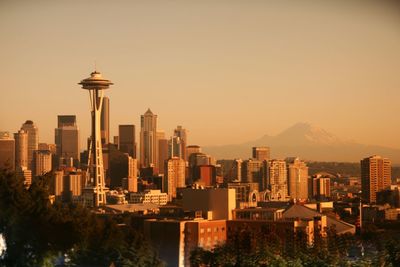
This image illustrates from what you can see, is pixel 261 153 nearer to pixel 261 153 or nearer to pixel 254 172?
pixel 261 153

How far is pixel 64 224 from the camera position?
5.22 metres

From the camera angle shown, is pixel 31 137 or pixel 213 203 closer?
pixel 213 203

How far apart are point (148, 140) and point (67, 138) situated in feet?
3.96

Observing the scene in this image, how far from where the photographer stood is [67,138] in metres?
11.4

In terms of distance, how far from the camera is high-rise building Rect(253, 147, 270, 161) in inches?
429

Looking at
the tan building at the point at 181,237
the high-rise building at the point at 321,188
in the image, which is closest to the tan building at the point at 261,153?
the high-rise building at the point at 321,188

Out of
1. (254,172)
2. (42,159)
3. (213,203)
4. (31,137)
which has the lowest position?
(213,203)

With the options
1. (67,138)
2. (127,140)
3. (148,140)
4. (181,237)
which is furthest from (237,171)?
(181,237)

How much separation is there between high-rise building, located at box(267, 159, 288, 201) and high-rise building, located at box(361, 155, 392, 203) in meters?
1.37

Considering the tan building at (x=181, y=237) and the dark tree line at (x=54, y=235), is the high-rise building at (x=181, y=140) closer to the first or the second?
the tan building at (x=181, y=237)

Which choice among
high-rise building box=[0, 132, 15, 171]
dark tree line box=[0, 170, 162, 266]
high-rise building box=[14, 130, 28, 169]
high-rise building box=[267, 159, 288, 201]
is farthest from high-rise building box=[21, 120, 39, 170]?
high-rise building box=[267, 159, 288, 201]

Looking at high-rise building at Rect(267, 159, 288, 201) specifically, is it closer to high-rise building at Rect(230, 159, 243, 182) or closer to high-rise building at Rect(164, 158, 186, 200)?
high-rise building at Rect(230, 159, 243, 182)

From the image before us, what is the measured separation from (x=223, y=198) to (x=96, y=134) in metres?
8.35

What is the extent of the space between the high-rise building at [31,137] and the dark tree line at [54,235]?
10.8 ft
